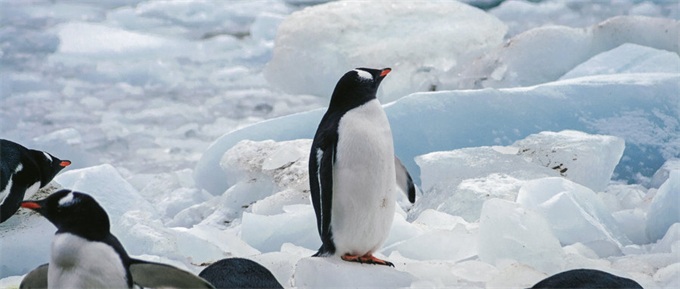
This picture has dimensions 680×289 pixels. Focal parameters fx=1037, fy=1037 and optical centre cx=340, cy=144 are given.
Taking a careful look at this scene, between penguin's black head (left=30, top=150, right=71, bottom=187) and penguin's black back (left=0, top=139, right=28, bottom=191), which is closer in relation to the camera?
penguin's black back (left=0, top=139, right=28, bottom=191)

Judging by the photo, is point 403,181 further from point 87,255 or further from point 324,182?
point 87,255

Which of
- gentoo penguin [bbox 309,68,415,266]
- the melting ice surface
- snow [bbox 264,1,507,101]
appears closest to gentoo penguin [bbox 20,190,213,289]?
the melting ice surface

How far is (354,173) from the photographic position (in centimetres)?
206

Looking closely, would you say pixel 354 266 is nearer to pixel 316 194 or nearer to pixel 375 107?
pixel 316 194

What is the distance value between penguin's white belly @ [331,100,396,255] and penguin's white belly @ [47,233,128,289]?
612 millimetres

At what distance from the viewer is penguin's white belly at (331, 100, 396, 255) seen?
2.06 meters

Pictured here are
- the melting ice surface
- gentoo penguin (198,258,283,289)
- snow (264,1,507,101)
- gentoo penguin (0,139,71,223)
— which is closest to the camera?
gentoo penguin (198,258,283,289)

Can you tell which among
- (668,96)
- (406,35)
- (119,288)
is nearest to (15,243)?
(119,288)

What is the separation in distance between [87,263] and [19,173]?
1.16m

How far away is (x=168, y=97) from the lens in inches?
217

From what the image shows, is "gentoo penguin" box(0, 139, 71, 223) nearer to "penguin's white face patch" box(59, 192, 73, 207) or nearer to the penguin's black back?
the penguin's black back

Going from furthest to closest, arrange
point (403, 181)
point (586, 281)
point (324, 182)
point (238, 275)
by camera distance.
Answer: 1. point (403, 181)
2. point (324, 182)
3. point (238, 275)
4. point (586, 281)

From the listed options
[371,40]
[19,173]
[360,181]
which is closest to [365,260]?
[360,181]

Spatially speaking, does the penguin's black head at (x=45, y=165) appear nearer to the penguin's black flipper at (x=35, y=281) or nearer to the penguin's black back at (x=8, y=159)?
the penguin's black back at (x=8, y=159)
